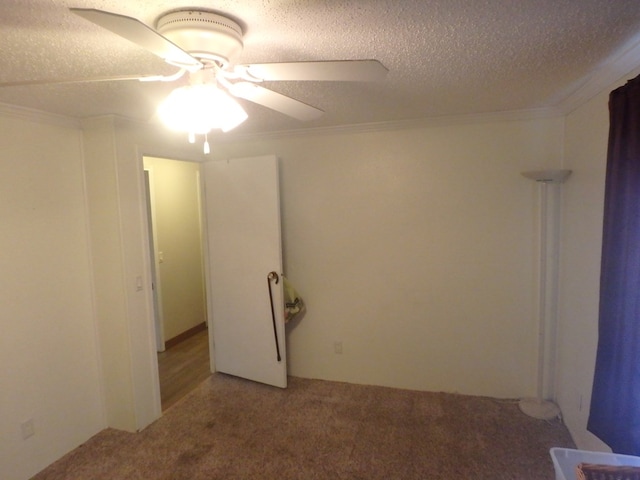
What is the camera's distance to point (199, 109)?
1312mm

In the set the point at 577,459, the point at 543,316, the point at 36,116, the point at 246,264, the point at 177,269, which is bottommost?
the point at 577,459

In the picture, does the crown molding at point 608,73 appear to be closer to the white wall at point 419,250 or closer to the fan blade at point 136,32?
the white wall at point 419,250

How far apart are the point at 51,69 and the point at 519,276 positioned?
315 centimetres

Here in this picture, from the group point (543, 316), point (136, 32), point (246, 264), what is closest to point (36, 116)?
point (246, 264)

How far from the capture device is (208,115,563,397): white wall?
9.20 ft

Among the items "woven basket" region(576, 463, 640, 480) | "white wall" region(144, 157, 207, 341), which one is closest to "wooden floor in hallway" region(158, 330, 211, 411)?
"white wall" region(144, 157, 207, 341)

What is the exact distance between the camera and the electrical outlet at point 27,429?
88.5 inches

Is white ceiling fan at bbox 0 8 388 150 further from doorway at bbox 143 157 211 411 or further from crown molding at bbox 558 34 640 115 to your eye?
doorway at bbox 143 157 211 411

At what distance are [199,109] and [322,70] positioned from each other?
461mm

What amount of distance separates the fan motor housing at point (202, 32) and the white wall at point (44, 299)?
1614 mm

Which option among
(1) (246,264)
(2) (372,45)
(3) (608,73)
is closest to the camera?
(2) (372,45)

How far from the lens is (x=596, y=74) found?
191 centimetres

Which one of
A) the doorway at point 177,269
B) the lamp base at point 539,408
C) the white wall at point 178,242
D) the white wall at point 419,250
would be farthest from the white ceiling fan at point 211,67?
the white wall at point 178,242

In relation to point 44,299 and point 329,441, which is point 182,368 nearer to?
point 44,299
